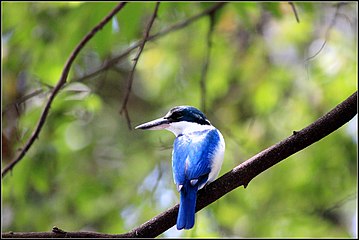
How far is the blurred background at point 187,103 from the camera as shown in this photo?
13.8 ft

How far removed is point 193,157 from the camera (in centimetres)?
208

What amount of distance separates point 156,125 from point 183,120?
0.82 ft

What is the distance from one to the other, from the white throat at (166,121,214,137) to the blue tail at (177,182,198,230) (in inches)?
9.8

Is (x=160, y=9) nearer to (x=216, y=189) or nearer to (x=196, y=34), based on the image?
(x=216, y=189)

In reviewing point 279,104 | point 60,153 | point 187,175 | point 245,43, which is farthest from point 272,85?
point 187,175

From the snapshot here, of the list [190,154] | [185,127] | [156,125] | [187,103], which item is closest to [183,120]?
[185,127]

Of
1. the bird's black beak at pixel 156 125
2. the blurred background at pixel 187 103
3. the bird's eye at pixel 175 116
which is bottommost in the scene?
the blurred background at pixel 187 103

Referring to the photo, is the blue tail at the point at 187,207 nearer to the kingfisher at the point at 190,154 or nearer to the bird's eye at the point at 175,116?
the kingfisher at the point at 190,154

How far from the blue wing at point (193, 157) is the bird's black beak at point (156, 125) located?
9 cm

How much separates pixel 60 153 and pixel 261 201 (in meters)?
2.00

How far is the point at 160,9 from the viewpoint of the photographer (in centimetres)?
325

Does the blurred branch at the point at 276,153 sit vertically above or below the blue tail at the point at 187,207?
above

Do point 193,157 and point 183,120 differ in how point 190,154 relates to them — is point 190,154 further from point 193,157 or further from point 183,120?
point 183,120

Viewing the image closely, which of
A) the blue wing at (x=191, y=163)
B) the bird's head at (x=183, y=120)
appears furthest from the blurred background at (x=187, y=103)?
the blue wing at (x=191, y=163)
